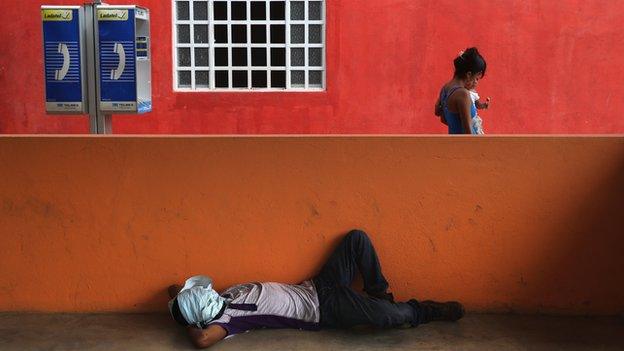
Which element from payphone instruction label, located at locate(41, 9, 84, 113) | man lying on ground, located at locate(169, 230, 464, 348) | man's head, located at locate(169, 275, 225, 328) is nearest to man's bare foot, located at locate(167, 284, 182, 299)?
man lying on ground, located at locate(169, 230, 464, 348)

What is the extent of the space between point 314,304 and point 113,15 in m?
2.39

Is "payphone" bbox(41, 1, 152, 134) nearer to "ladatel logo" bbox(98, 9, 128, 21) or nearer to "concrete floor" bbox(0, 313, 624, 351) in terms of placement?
"ladatel logo" bbox(98, 9, 128, 21)

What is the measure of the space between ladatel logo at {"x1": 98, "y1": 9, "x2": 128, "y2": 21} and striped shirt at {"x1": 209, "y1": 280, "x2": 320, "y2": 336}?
2.04m

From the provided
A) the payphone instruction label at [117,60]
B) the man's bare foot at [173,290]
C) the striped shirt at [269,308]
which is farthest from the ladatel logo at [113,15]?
the striped shirt at [269,308]

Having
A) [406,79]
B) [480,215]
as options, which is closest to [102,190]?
[480,215]

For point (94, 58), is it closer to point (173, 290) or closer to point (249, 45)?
point (173, 290)

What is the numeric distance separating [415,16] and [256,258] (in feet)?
11.7

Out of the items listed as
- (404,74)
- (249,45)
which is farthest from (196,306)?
(404,74)

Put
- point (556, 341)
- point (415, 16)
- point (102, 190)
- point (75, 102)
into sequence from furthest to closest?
1. point (415, 16)
2. point (75, 102)
3. point (102, 190)
4. point (556, 341)

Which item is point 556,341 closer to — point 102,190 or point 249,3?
point 102,190

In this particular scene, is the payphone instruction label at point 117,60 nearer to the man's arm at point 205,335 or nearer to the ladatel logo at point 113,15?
the ladatel logo at point 113,15

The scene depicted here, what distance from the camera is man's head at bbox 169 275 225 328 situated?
3531 millimetres

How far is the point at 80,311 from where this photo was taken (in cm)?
405

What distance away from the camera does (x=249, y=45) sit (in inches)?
267
